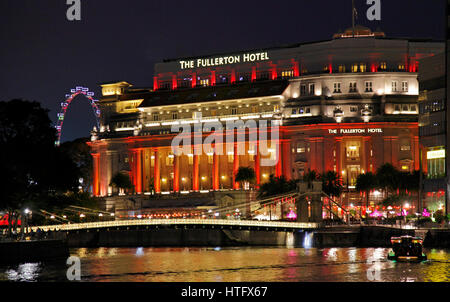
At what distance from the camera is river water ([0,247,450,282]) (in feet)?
341

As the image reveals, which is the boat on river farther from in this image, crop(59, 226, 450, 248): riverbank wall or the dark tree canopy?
the dark tree canopy

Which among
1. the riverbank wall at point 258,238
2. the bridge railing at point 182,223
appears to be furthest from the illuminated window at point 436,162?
the bridge railing at point 182,223

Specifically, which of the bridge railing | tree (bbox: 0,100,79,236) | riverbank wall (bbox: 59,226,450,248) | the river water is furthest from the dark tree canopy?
the bridge railing

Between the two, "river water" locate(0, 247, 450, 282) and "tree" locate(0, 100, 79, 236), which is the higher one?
"tree" locate(0, 100, 79, 236)

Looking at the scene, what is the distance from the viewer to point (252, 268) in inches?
4562

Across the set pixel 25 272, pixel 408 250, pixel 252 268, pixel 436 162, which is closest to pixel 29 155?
pixel 25 272

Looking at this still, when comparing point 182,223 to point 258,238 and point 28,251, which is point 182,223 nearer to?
point 258,238

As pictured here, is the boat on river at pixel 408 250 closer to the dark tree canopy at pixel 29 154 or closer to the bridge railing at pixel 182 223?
the bridge railing at pixel 182 223

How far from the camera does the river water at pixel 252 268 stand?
103812mm

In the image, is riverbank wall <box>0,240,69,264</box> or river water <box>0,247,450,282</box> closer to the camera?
river water <box>0,247,450,282</box>

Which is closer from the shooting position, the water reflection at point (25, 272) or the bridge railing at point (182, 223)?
the water reflection at point (25, 272)

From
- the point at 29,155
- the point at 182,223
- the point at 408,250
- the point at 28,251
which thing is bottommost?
the point at 408,250
